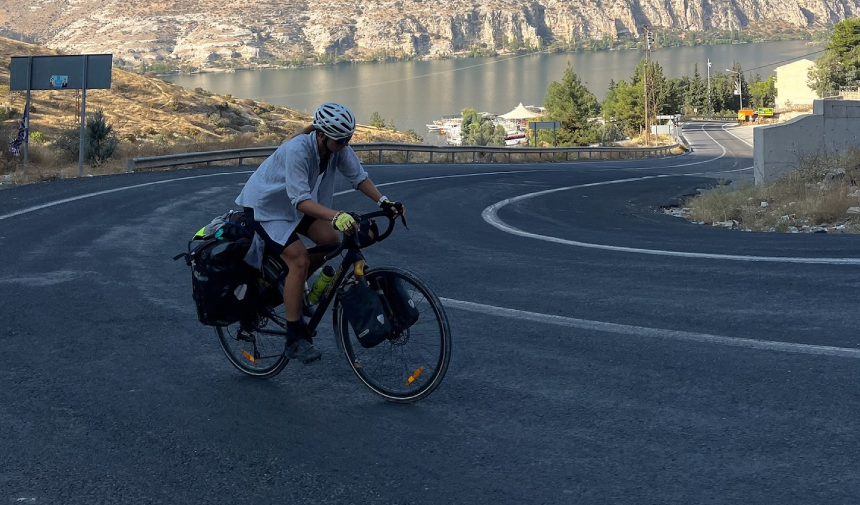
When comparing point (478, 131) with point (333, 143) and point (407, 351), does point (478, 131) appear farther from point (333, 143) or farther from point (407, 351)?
point (407, 351)

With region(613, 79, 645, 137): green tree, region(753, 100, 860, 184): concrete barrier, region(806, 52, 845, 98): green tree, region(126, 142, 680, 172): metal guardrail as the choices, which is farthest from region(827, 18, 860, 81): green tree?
region(753, 100, 860, 184): concrete barrier

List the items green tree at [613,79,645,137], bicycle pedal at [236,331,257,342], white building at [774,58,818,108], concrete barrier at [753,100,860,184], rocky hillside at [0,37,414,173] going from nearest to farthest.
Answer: bicycle pedal at [236,331,257,342] → concrete barrier at [753,100,860,184] → rocky hillside at [0,37,414,173] → green tree at [613,79,645,137] → white building at [774,58,818,108]

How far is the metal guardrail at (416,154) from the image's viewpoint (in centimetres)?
2516

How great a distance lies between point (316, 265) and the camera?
5449 mm

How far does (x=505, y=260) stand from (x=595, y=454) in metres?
5.81

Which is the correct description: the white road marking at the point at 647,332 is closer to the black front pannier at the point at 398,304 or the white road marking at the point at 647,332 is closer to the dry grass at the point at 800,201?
the black front pannier at the point at 398,304

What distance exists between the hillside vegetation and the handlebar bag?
1743 cm

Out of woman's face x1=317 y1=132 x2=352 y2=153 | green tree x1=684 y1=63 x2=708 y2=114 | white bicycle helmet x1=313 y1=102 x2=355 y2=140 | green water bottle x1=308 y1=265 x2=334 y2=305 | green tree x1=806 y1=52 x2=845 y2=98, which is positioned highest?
green tree x1=684 y1=63 x2=708 y2=114

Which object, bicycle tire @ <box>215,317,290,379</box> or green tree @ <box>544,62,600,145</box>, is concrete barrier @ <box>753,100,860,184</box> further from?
green tree @ <box>544,62,600,145</box>

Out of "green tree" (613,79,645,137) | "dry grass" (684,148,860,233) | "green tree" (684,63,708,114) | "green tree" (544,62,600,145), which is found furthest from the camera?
"green tree" (684,63,708,114)

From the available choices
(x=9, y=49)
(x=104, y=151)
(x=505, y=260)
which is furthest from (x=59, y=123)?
(x=505, y=260)

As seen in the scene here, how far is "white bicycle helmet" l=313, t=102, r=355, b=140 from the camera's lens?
5074mm

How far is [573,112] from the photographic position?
3900 inches

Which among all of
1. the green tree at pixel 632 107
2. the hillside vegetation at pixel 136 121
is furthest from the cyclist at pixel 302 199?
the green tree at pixel 632 107
